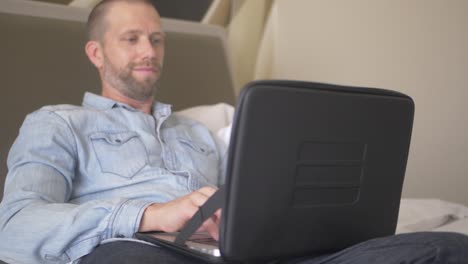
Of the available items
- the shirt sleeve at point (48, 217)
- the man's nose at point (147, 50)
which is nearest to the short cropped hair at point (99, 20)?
the man's nose at point (147, 50)

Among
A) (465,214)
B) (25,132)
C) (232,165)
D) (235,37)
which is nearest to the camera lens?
(232,165)

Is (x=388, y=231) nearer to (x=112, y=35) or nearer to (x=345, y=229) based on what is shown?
(x=345, y=229)

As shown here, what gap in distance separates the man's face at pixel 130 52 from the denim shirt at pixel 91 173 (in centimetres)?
8

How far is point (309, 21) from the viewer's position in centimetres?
216

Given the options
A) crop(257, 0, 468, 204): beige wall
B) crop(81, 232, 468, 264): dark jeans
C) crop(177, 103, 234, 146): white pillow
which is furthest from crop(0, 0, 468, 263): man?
crop(257, 0, 468, 204): beige wall

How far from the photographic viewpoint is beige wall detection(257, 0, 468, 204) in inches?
84.4

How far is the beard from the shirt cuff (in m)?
0.50

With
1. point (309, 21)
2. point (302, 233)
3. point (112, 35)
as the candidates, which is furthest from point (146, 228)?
point (309, 21)

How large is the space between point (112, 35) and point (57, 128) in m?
0.36

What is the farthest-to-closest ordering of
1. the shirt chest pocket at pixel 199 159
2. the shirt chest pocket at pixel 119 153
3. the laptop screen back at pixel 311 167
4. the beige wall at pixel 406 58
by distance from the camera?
the beige wall at pixel 406 58 < the shirt chest pocket at pixel 199 159 < the shirt chest pocket at pixel 119 153 < the laptop screen back at pixel 311 167

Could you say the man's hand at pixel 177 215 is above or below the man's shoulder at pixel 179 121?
below

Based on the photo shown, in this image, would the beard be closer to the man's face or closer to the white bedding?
the man's face

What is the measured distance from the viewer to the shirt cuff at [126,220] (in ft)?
2.85

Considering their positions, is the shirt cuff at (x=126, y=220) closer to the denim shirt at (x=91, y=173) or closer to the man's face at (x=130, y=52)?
the denim shirt at (x=91, y=173)
